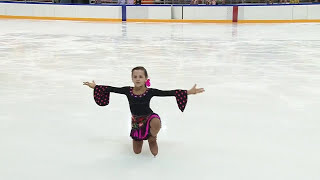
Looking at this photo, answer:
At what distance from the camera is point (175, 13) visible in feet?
60.4

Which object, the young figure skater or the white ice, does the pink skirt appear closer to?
the young figure skater

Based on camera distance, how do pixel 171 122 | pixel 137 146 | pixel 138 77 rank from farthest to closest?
pixel 171 122 < pixel 137 146 < pixel 138 77

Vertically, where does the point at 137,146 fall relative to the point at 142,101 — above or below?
below

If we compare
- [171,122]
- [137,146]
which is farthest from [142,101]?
[171,122]

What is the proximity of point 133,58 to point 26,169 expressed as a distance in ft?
15.4

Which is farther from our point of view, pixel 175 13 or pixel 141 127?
pixel 175 13

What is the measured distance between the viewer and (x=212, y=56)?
721cm

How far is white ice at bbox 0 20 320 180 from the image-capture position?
2.35 meters

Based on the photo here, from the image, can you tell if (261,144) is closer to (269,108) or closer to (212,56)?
(269,108)

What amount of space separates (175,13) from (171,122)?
50.8ft

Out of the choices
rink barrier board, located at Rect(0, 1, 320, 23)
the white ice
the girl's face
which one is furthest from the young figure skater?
rink barrier board, located at Rect(0, 1, 320, 23)

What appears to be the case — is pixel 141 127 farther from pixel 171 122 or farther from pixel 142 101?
pixel 171 122

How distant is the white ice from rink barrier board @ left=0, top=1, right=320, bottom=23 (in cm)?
1140

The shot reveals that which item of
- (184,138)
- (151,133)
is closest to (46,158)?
(151,133)
